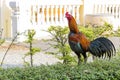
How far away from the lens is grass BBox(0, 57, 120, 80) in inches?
157

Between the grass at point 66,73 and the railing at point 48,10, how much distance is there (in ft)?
22.6

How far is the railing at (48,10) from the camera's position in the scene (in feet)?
37.7

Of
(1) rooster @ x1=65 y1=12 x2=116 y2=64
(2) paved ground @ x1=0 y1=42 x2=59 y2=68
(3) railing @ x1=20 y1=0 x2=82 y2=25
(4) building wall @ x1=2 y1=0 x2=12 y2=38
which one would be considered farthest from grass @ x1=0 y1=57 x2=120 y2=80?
(3) railing @ x1=20 y1=0 x2=82 y2=25

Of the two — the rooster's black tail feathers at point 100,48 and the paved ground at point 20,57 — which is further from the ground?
the rooster's black tail feathers at point 100,48

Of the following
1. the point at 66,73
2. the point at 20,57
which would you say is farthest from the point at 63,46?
the point at 20,57

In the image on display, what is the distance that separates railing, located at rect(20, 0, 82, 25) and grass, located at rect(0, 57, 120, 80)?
271 inches

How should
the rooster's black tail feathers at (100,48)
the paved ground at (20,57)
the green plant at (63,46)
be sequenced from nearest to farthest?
the rooster's black tail feathers at (100,48) → the green plant at (63,46) → the paved ground at (20,57)

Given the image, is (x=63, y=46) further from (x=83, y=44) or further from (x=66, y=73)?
(x=66, y=73)

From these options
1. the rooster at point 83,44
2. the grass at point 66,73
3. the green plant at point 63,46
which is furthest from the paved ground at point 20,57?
the grass at point 66,73

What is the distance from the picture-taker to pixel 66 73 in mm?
4133

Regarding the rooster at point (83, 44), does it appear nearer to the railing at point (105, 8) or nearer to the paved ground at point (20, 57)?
the paved ground at point (20, 57)

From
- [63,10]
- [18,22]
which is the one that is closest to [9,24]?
[18,22]

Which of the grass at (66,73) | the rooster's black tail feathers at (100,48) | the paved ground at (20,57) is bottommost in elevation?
the paved ground at (20,57)

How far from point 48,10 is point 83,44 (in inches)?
280
